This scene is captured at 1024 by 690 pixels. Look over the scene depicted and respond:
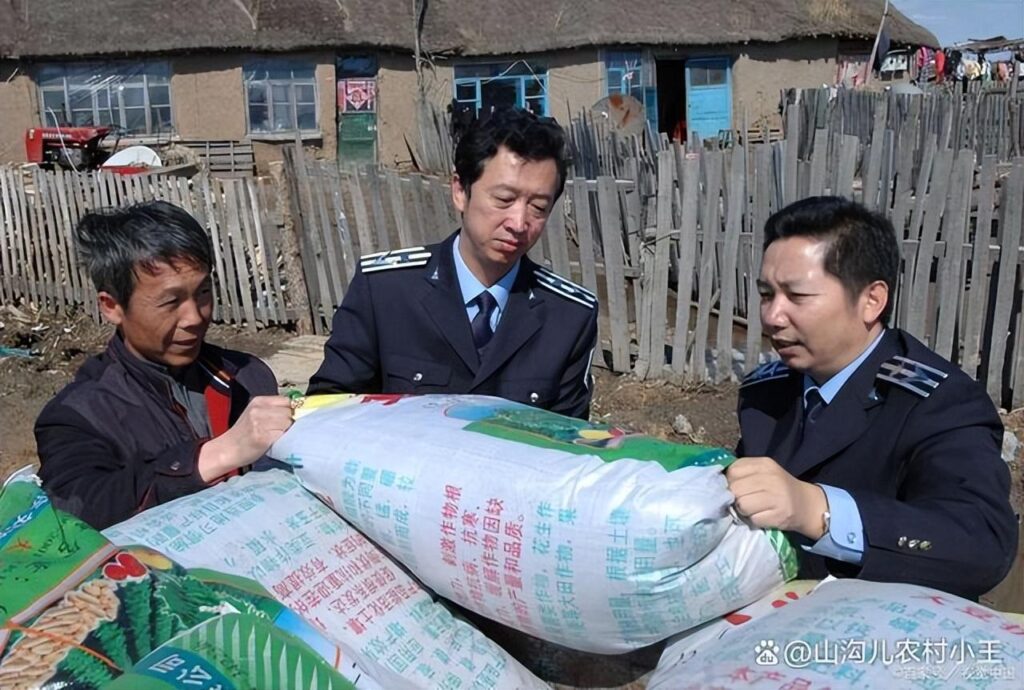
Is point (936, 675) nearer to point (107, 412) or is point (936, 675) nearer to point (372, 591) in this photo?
point (372, 591)

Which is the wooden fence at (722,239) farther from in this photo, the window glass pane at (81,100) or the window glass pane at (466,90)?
the window glass pane at (466,90)

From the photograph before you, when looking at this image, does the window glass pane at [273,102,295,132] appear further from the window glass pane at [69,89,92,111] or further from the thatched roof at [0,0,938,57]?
the window glass pane at [69,89,92,111]

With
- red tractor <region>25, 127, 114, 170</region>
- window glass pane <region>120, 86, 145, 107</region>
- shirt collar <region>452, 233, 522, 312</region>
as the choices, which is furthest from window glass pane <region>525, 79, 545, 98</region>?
shirt collar <region>452, 233, 522, 312</region>

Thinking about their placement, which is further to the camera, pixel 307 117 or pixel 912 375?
pixel 307 117

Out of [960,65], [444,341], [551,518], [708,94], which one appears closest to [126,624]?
[551,518]

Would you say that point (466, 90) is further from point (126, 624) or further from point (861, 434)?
point (126, 624)

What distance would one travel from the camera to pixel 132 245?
6.17ft

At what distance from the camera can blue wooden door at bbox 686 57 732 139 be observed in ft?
65.4

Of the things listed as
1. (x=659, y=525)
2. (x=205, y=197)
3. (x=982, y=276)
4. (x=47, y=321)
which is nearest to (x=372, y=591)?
(x=659, y=525)

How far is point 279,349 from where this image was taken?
7.50 metres

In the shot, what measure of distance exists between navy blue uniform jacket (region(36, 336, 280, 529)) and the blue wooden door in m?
18.9

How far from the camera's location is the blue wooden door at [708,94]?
65.4ft

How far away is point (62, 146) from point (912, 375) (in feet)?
47.7

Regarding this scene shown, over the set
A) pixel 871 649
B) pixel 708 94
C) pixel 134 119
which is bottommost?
pixel 871 649
